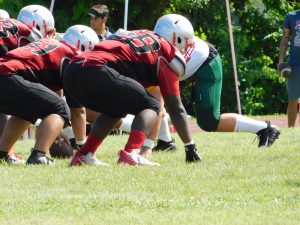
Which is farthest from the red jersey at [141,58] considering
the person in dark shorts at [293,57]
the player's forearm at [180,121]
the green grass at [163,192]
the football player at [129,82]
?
the person in dark shorts at [293,57]

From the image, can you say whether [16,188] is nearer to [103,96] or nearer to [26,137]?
[103,96]

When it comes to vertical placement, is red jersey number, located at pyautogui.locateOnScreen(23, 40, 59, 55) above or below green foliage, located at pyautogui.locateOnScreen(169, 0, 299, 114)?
above

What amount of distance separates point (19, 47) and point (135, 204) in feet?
11.6

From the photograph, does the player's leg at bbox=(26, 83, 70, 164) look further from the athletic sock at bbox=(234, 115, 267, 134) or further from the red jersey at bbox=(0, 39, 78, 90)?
the athletic sock at bbox=(234, 115, 267, 134)

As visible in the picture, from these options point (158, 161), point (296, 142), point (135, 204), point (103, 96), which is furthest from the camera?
point (296, 142)

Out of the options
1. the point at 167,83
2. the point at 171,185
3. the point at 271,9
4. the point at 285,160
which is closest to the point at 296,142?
the point at 285,160

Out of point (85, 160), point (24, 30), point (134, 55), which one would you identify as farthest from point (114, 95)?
point (24, 30)

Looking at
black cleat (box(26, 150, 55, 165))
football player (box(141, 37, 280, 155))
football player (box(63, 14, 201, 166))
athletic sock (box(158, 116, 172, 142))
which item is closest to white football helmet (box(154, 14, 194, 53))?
football player (box(63, 14, 201, 166))

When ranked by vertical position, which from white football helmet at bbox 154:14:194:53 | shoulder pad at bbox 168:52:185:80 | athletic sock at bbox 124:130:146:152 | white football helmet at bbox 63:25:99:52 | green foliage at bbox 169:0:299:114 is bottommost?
green foliage at bbox 169:0:299:114

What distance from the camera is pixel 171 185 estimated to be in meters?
7.92

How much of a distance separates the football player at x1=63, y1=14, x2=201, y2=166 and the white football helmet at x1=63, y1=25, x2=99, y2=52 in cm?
104

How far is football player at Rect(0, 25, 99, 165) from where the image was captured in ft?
30.9

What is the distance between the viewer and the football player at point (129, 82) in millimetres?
9000

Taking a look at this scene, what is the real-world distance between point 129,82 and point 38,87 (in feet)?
2.95
